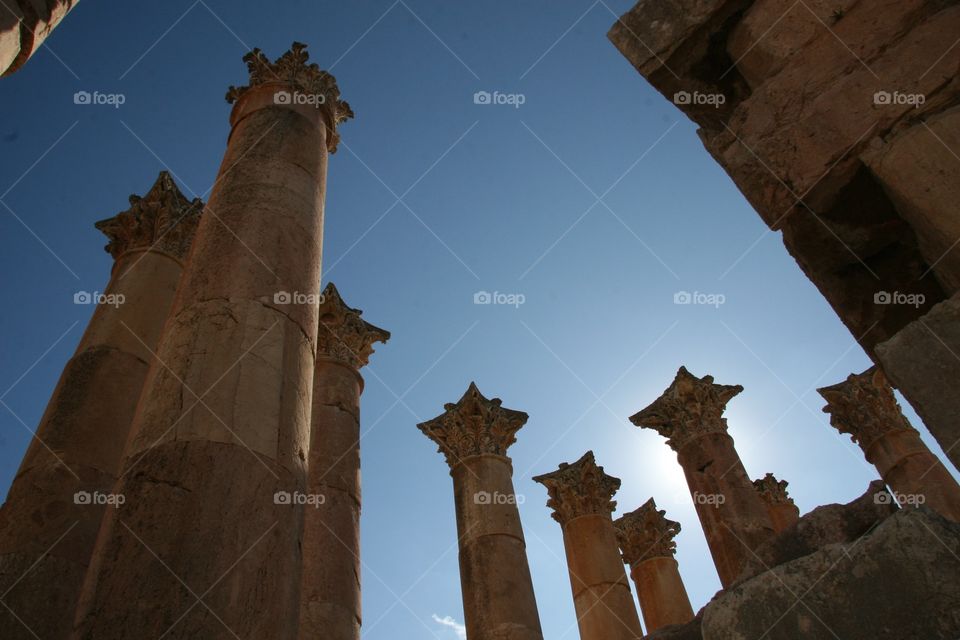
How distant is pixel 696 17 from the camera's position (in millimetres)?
6234

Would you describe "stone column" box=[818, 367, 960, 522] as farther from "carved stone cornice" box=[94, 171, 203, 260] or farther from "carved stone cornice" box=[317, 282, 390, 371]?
"carved stone cornice" box=[94, 171, 203, 260]

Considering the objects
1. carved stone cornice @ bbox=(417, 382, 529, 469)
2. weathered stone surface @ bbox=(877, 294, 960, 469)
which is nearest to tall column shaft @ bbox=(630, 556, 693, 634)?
carved stone cornice @ bbox=(417, 382, 529, 469)

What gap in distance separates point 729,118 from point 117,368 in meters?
7.95

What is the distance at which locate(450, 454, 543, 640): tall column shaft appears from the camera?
515 inches

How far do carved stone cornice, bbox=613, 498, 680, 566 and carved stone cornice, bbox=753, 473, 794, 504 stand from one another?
284cm

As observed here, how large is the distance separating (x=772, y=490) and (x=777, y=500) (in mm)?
321

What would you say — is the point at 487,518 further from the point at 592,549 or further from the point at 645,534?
the point at 645,534

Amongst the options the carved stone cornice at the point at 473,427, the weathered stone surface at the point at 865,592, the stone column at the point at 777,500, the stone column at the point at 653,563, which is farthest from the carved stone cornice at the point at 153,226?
the stone column at the point at 777,500

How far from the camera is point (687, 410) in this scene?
16.9 meters

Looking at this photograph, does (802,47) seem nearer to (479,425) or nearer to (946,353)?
(946,353)

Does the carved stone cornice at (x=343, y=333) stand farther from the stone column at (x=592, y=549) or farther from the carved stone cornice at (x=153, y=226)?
the stone column at (x=592, y=549)

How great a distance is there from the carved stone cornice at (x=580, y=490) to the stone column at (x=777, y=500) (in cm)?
596

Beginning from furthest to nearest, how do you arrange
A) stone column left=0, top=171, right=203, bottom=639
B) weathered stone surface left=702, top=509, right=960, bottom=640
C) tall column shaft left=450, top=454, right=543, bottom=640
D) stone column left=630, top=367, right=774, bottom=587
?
1. stone column left=630, top=367, right=774, bottom=587
2. tall column shaft left=450, top=454, right=543, bottom=640
3. stone column left=0, top=171, right=203, bottom=639
4. weathered stone surface left=702, top=509, right=960, bottom=640

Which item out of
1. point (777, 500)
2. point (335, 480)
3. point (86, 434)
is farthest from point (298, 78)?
point (777, 500)
